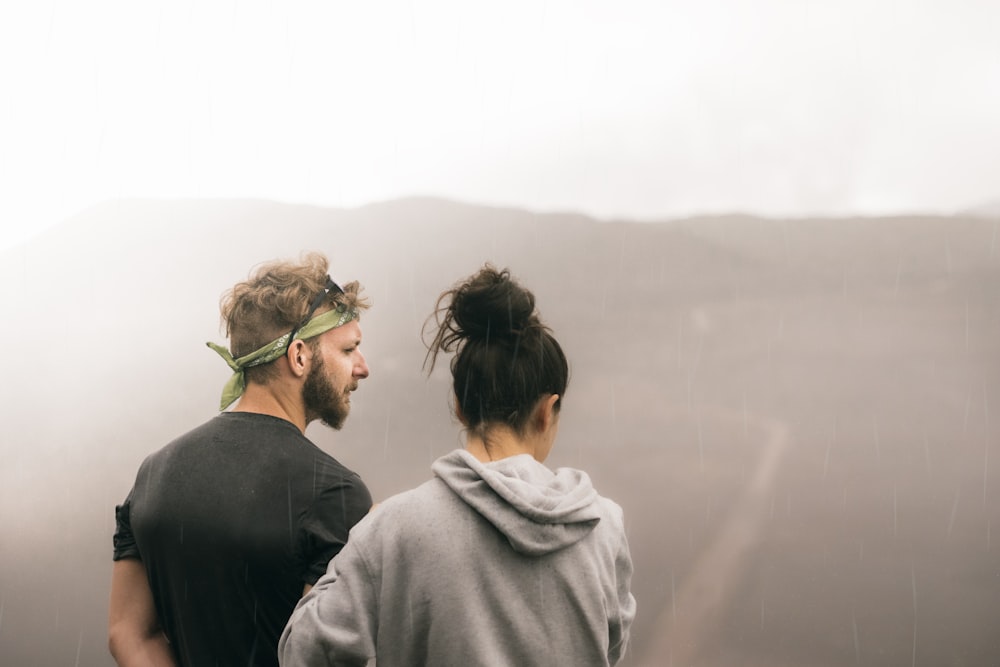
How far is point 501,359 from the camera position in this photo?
94 cm

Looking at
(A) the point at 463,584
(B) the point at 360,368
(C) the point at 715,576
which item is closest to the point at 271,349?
(B) the point at 360,368

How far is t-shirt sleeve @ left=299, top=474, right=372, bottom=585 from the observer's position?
1084 mm

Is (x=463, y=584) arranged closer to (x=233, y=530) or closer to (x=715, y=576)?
(x=233, y=530)

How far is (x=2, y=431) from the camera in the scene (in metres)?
2.34

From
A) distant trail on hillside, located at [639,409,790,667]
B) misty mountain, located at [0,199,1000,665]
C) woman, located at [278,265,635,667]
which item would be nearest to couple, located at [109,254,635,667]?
woman, located at [278,265,635,667]

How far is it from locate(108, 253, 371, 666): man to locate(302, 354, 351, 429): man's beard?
0.10 ft

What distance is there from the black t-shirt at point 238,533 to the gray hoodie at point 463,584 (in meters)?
0.21

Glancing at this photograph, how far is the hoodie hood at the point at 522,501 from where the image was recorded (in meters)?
0.84

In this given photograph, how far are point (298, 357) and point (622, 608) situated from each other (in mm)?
652

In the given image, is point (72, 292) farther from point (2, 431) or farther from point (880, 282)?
point (880, 282)

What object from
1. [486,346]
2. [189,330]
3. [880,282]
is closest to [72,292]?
[189,330]

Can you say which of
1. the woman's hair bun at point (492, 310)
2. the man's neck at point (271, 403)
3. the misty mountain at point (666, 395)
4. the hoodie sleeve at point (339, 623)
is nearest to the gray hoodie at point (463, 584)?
the hoodie sleeve at point (339, 623)

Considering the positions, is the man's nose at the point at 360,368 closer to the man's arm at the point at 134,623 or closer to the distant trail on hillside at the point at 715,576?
the man's arm at the point at 134,623

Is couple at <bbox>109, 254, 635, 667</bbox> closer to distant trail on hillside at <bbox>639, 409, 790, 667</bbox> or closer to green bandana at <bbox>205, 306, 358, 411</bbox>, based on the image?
green bandana at <bbox>205, 306, 358, 411</bbox>
